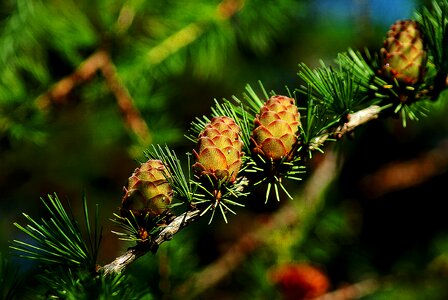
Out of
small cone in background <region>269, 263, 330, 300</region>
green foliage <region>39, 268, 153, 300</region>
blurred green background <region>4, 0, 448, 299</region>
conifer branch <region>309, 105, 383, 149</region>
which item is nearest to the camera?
green foliage <region>39, 268, 153, 300</region>

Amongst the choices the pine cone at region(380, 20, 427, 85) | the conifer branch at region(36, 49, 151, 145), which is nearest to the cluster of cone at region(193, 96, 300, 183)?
the pine cone at region(380, 20, 427, 85)

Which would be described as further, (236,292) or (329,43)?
(329,43)

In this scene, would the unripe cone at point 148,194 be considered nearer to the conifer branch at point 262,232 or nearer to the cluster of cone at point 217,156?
the cluster of cone at point 217,156

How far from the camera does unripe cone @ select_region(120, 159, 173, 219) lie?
571 millimetres

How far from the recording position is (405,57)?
668 mm

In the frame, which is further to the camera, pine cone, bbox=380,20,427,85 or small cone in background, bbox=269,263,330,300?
small cone in background, bbox=269,263,330,300

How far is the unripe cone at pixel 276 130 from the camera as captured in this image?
0.60 m

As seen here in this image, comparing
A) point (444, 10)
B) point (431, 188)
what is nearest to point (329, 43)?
point (431, 188)

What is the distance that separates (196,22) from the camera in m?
1.32

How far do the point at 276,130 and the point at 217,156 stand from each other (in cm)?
9

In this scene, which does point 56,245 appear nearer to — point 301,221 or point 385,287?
point 301,221

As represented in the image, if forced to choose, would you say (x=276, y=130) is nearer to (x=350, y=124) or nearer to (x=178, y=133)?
(x=350, y=124)

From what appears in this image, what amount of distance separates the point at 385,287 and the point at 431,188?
1.67 feet

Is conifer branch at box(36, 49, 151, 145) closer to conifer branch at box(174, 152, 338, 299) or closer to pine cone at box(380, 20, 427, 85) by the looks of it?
conifer branch at box(174, 152, 338, 299)
